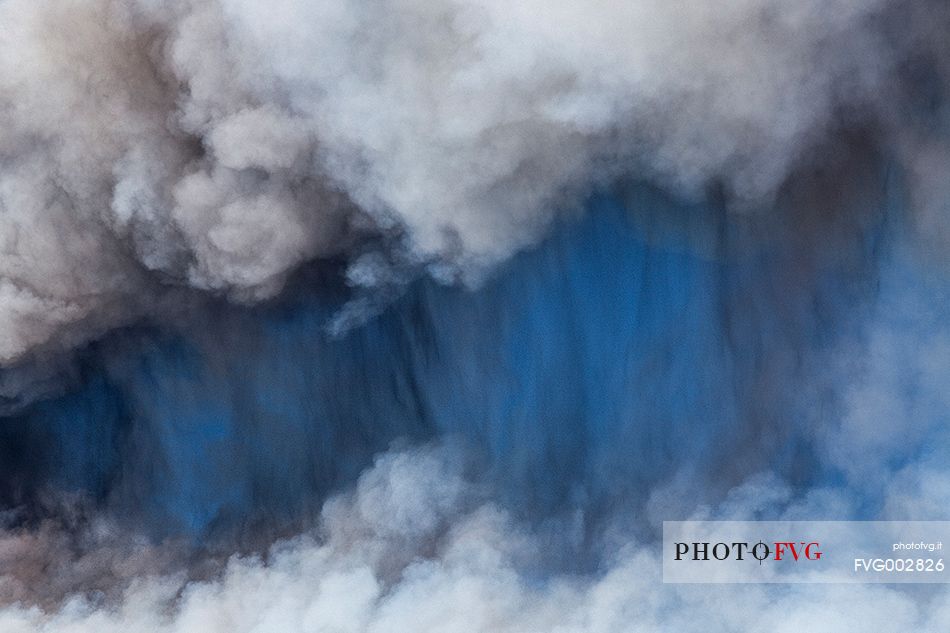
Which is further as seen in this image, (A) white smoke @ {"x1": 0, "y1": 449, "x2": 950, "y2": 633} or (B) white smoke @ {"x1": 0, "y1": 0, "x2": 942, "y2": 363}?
(A) white smoke @ {"x1": 0, "y1": 449, "x2": 950, "y2": 633}

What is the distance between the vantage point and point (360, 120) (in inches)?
207

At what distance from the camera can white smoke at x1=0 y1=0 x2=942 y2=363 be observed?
4887 millimetres

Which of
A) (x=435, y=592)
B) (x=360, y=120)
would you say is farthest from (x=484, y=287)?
(x=435, y=592)

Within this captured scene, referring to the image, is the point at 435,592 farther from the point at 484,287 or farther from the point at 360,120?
the point at 360,120

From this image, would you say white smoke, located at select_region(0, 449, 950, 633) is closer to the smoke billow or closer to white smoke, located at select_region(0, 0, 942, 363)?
the smoke billow

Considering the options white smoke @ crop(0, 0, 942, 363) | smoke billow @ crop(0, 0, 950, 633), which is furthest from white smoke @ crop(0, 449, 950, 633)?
white smoke @ crop(0, 0, 942, 363)

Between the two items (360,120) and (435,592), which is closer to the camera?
(360,120)

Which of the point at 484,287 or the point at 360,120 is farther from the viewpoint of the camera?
the point at 484,287

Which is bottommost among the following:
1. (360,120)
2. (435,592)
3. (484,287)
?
(435,592)

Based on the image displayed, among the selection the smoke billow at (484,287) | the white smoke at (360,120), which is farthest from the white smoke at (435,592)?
the white smoke at (360,120)

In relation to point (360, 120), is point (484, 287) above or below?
below

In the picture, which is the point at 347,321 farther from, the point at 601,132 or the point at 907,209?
the point at 907,209

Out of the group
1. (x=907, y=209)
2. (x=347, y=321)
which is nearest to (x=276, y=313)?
(x=347, y=321)

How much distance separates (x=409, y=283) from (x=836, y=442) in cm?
262
